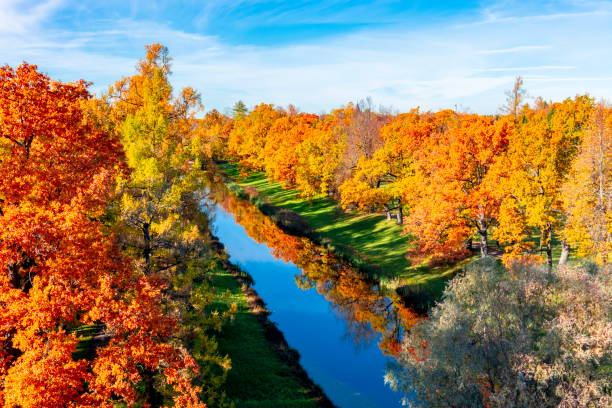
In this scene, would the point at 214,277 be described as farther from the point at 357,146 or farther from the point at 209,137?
the point at 209,137

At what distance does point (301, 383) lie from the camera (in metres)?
26.5

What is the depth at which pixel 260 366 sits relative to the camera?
27.3 meters

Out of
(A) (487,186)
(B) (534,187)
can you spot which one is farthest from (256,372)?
(B) (534,187)

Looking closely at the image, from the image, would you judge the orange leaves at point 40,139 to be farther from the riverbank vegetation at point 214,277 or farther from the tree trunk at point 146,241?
the tree trunk at point 146,241

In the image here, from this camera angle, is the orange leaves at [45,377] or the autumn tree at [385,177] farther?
the autumn tree at [385,177]

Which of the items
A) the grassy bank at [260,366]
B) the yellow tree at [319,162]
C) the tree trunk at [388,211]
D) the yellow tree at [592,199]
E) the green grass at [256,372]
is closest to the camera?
the green grass at [256,372]

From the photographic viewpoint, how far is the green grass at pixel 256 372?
24.0 meters

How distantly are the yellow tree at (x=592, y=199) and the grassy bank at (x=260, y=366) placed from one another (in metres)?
24.2

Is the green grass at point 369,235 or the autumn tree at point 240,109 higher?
the autumn tree at point 240,109

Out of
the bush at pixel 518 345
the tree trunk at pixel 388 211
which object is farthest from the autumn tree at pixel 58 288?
the tree trunk at pixel 388 211

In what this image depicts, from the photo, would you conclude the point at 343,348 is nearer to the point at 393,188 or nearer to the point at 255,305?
the point at 255,305

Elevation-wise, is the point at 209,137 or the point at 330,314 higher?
the point at 209,137

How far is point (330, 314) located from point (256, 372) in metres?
13.2

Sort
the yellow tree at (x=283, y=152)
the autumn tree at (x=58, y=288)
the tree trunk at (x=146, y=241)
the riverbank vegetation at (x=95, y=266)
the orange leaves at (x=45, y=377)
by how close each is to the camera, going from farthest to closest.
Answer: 1. the yellow tree at (x=283, y=152)
2. the tree trunk at (x=146, y=241)
3. the riverbank vegetation at (x=95, y=266)
4. the autumn tree at (x=58, y=288)
5. the orange leaves at (x=45, y=377)
